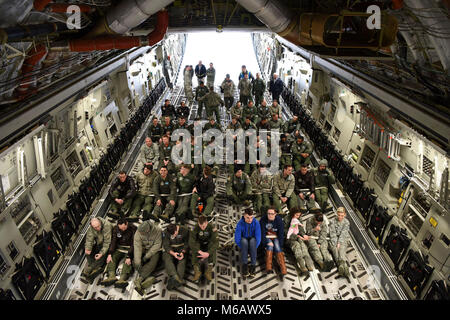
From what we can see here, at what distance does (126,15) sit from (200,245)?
12.8 feet

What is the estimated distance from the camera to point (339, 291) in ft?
14.4

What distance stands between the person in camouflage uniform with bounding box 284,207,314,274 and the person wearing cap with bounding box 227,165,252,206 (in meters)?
1.30

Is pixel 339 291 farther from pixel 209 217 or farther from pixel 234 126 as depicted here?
pixel 234 126

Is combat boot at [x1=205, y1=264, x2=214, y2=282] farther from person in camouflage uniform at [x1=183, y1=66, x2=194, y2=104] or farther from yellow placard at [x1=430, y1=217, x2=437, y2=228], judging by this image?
person in camouflage uniform at [x1=183, y1=66, x2=194, y2=104]

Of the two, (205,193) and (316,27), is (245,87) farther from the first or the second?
(316,27)

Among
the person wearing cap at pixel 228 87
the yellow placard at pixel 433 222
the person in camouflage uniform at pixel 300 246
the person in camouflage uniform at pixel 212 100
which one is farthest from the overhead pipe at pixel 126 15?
the person wearing cap at pixel 228 87

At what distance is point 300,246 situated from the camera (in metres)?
4.88

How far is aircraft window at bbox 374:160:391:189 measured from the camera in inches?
208

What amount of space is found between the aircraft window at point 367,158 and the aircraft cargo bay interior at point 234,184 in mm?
37

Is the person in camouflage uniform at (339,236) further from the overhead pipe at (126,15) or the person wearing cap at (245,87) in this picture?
the person wearing cap at (245,87)

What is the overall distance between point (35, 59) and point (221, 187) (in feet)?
14.5

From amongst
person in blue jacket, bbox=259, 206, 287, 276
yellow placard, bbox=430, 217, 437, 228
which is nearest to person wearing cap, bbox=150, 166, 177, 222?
person in blue jacket, bbox=259, 206, 287, 276

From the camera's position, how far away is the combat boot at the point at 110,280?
14.6 ft

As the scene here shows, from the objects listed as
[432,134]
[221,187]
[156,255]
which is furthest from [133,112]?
[432,134]
